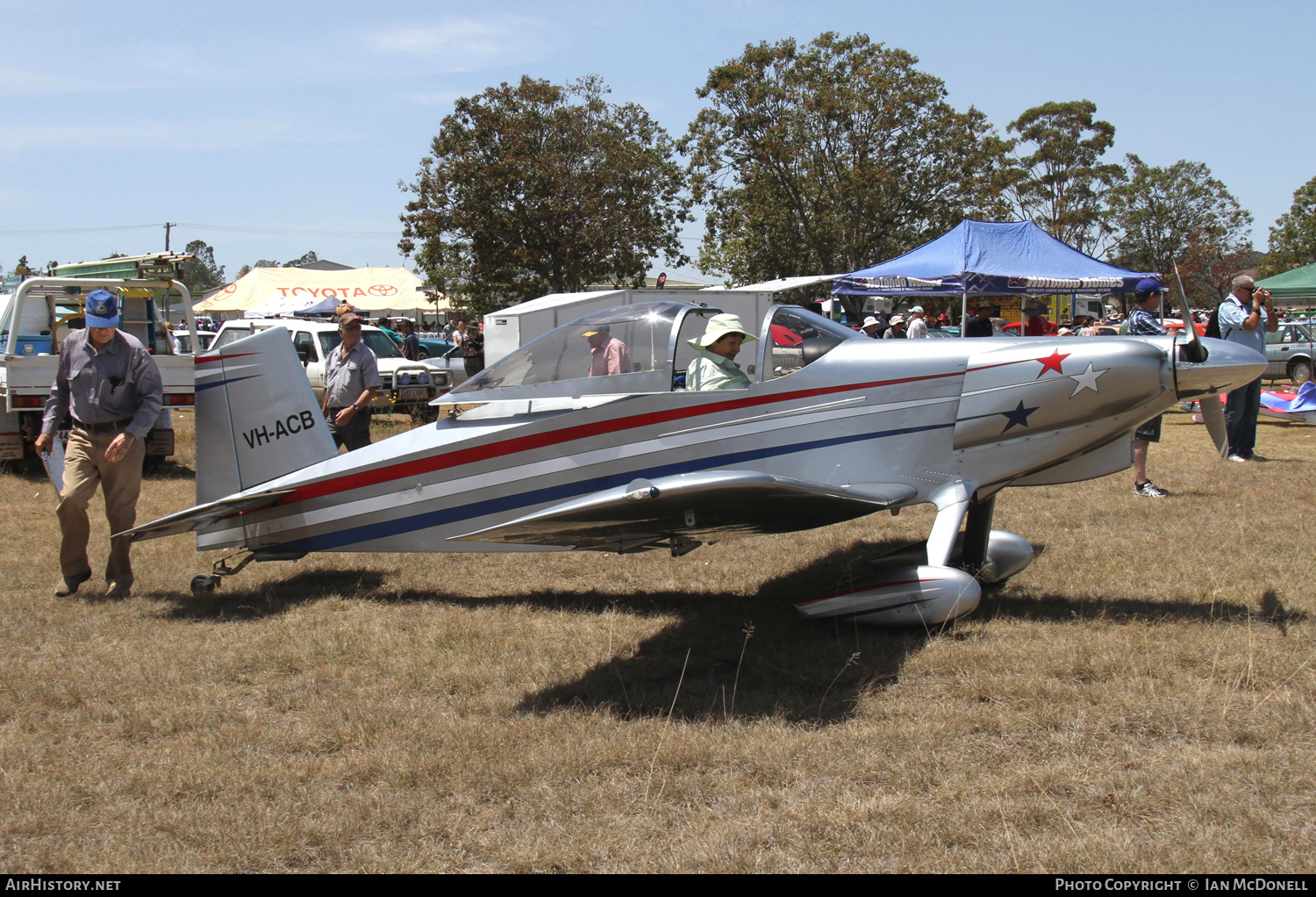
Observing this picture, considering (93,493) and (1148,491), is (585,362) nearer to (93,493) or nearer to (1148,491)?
(93,493)

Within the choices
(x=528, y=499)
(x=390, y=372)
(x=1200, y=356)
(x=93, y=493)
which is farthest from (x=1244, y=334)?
(x=390, y=372)

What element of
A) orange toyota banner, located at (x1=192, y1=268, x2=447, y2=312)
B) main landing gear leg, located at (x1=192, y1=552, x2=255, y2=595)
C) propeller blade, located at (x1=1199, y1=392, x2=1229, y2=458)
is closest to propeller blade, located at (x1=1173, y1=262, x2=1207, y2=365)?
propeller blade, located at (x1=1199, y1=392, x2=1229, y2=458)

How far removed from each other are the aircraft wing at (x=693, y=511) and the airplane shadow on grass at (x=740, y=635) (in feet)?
2.04

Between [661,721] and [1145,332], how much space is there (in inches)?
240

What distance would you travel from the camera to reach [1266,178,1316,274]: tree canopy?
4666cm

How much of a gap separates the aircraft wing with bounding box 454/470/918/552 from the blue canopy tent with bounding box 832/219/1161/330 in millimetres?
13415

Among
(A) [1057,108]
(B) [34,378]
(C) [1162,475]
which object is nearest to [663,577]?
(C) [1162,475]

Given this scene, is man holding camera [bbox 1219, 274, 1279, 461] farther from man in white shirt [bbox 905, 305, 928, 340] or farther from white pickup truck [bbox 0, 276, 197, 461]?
white pickup truck [bbox 0, 276, 197, 461]

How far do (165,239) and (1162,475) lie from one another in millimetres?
98178

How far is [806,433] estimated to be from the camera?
Result: 17.1 ft

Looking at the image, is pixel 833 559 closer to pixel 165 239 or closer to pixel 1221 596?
pixel 1221 596

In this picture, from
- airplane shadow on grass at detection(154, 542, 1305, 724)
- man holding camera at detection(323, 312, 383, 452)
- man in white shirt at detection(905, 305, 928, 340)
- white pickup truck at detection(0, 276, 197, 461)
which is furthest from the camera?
man in white shirt at detection(905, 305, 928, 340)
